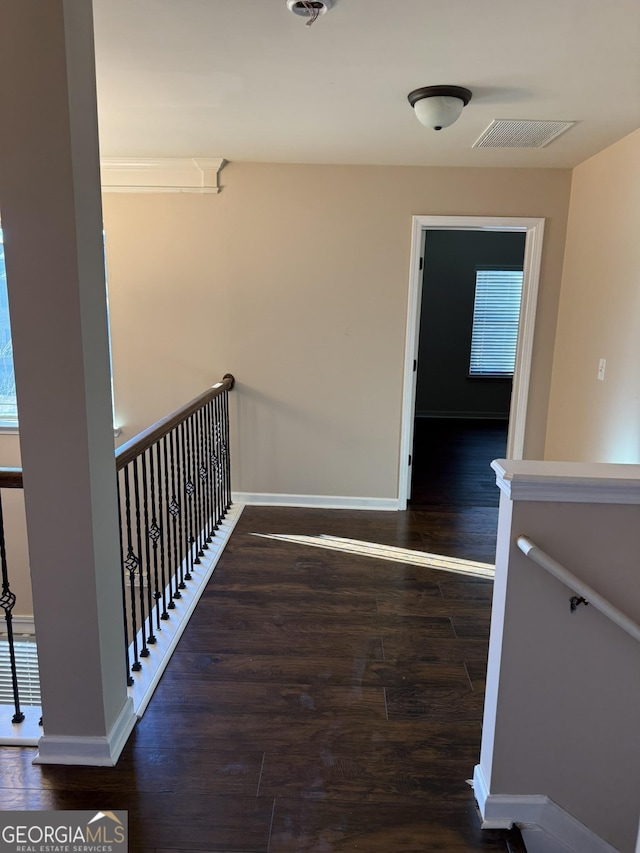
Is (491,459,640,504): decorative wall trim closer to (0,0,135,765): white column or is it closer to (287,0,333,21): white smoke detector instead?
(0,0,135,765): white column

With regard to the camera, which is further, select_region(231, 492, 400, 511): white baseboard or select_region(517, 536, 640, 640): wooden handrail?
select_region(231, 492, 400, 511): white baseboard

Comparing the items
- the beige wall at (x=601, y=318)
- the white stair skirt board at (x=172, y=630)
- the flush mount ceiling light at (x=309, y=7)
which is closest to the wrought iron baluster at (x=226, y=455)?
the white stair skirt board at (x=172, y=630)

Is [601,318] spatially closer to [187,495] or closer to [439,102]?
[439,102]

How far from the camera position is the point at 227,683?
214 cm

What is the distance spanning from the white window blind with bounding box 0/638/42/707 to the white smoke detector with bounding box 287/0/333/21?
4.40 metres

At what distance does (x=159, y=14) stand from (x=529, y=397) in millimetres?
3182

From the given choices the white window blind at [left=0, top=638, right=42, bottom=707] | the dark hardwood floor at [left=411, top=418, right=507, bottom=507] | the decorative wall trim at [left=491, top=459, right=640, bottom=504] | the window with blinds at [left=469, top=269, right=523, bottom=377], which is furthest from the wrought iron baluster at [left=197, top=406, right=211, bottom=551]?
the window with blinds at [left=469, top=269, right=523, bottom=377]

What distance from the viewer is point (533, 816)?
1581 millimetres

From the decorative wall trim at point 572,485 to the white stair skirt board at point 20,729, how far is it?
5.81 feet

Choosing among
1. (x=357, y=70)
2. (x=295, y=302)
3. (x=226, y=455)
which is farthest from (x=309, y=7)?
(x=226, y=455)

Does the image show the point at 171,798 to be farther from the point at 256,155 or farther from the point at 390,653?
the point at 256,155

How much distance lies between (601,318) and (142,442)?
2653 millimetres

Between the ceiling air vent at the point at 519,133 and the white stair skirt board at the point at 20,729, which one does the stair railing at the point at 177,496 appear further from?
the ceiling air vent at the point at 519,133

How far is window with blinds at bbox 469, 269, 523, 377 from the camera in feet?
23.6
